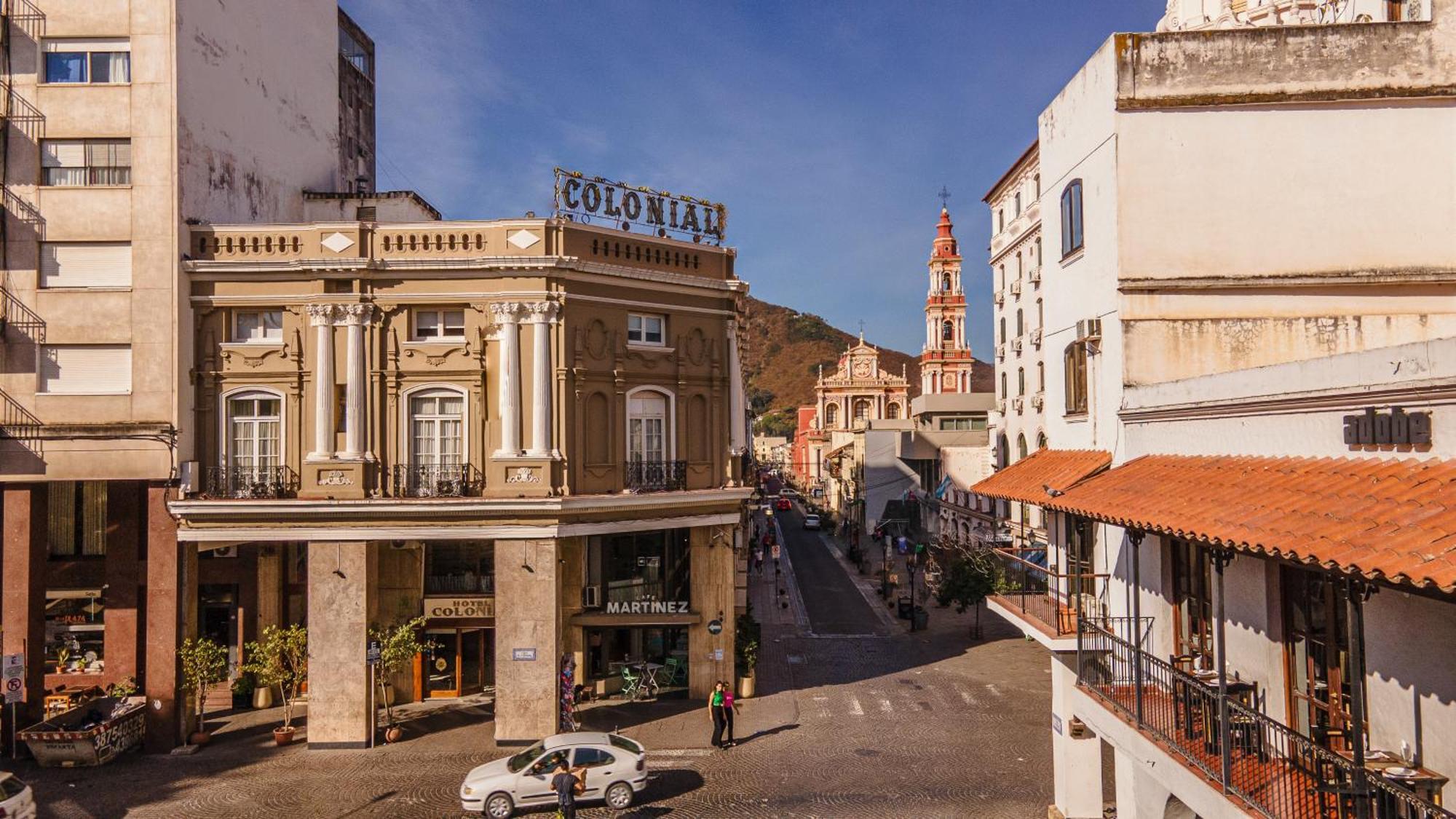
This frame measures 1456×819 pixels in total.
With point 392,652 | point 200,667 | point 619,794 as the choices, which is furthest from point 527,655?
point 200,667

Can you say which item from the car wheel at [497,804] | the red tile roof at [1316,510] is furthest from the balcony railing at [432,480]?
the red tile roof at [1316,510]

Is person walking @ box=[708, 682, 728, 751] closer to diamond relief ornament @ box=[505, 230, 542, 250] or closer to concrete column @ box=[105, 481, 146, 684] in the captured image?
diamond relief ornament @ box=[505, 230, 542, 250]

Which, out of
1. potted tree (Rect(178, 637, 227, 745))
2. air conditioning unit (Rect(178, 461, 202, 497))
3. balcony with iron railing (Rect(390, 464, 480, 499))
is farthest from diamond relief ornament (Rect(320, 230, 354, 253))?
potted tree (Rect(178, 637, 227, 745))

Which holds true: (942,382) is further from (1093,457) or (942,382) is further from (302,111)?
(1093,457)

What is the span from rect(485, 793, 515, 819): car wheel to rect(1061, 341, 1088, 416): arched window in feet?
46.2

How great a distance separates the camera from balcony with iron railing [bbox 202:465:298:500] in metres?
25.3

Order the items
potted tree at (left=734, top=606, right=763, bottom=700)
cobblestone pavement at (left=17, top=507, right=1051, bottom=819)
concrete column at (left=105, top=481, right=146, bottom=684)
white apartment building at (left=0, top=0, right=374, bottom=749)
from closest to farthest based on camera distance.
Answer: cobblestone pavement at (left=17, top=507, right=1051, bottom=819) < white apartment building at (left=0, top=0, right=374, bottom=749) < concrete column at (left=105, top=481, right=146, bottom=684) < potted tree at (left=734, top=606, right=763, bottom=700)

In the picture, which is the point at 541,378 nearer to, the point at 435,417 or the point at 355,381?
the point at 435,417

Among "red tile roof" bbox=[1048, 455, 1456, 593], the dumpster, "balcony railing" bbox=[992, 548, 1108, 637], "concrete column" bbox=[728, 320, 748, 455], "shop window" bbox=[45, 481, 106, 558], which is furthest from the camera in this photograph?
"concrete column" bbox=[728, 320, 748, 455]

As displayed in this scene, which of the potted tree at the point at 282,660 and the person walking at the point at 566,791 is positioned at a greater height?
the potted tree at the point at 282,660

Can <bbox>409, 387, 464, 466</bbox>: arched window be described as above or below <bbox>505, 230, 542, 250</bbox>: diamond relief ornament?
below

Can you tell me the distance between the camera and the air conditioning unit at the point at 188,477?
982 inches

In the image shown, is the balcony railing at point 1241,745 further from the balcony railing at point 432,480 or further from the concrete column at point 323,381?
the concrete column at point 323,381

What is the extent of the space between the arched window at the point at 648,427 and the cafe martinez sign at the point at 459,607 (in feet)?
20.7
